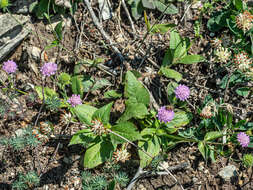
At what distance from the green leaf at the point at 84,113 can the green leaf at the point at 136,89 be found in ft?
1.71

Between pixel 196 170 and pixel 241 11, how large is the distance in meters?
2.15

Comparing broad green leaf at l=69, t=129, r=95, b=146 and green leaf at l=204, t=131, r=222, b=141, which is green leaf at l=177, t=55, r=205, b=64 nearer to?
green leaf at l=204, t=131, r=222, b=141

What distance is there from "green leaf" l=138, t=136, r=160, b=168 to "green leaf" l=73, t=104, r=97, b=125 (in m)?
0.68

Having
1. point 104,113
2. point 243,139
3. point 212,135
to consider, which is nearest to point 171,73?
point 212,135

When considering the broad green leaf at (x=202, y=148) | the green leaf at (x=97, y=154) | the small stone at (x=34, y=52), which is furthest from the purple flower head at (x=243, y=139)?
the small stone at (x=34, y=52)

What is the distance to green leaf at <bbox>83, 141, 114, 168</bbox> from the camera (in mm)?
2859

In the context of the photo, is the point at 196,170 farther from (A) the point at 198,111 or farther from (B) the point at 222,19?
(B) the point at 222,19

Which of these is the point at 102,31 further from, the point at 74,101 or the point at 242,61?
the point at 242,61

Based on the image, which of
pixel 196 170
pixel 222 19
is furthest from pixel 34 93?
pixel 222 19

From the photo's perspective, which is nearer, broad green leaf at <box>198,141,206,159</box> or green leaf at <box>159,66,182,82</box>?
broad green leaf at <box>198,141,206,159</box>

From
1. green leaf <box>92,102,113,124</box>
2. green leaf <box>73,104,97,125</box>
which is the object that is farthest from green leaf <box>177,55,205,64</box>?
green leaf <box>73,104,97,125</box>

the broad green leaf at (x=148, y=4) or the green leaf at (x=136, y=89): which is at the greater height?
the broad green leaf at (x=148, y=4)

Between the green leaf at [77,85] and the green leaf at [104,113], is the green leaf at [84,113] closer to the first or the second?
the green leaf at [104,113]

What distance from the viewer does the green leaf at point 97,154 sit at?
286cm
